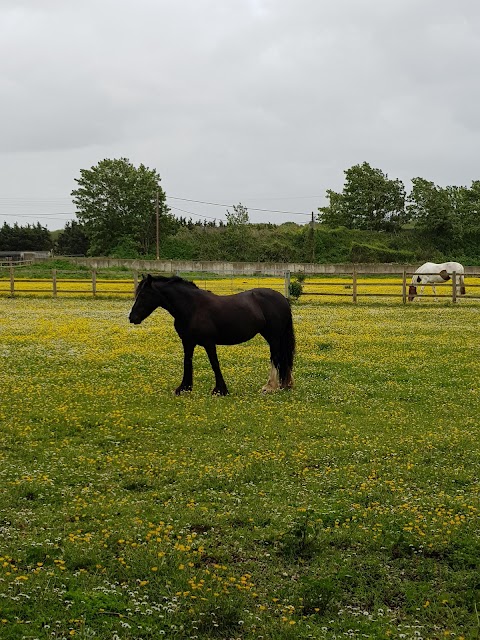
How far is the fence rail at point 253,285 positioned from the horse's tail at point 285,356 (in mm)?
17998

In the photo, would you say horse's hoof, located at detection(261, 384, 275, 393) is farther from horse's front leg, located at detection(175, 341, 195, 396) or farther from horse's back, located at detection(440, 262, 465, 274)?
horse's back, located at detection(440, 262, 465, 274)

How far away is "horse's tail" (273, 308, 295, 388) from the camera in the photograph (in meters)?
12.8

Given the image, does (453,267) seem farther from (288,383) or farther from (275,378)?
(275,378)

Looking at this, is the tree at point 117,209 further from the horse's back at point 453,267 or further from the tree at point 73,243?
the horse's back at point 453,267

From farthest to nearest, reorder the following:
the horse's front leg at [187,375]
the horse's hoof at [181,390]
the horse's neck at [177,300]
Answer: the horse's neck at [177,300]
the horse's front leg at [187,375]
the horse's hoof at [181,390]

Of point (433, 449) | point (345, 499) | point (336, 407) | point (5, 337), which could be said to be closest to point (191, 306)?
point (336, 407)

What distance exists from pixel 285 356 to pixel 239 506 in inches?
247

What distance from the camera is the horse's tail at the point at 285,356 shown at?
12.8m

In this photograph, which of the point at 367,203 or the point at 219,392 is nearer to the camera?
the point at 219,392

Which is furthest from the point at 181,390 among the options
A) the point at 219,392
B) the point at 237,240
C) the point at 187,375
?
the point at 237,240

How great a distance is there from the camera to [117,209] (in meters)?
79.4

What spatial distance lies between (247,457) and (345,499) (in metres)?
1.74

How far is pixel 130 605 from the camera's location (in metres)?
4.73

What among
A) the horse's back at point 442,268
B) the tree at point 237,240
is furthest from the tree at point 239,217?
the horse's back at point 442,268
